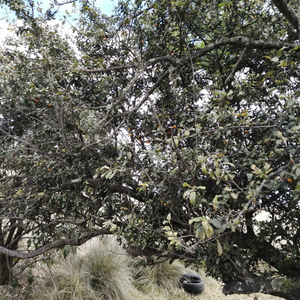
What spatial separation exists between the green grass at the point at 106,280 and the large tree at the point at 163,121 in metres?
1.47

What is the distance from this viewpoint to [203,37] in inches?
91.3

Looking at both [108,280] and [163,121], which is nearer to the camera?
[163,121]

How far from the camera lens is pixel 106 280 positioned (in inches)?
159

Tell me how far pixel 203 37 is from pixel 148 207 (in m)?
1.52

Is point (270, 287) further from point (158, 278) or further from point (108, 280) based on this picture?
point (158, 278)

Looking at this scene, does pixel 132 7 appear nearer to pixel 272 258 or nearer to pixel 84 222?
pixel 84 222

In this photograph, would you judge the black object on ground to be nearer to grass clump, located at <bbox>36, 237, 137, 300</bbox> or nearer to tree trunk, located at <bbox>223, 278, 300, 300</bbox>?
grass clump, located at <bbox>36, 237, 137, 300</bbox>

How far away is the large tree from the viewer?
1.65 metres

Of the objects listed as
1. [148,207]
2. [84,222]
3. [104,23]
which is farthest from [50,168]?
[104,23]

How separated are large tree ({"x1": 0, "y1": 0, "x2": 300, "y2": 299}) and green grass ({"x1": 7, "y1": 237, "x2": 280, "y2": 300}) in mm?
1467

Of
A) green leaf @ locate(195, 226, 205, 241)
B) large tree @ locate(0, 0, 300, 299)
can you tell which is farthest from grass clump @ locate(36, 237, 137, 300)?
green leaf @ locate(195, 226, 205, 241)

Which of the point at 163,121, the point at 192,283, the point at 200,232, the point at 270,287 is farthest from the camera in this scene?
the point at 192,283

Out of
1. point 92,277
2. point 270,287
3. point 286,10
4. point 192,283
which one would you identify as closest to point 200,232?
point 270,287

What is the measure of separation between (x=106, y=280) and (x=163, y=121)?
333 centimetres
